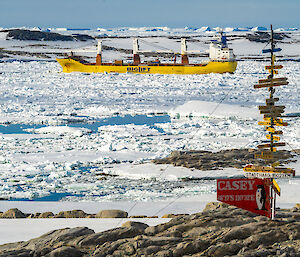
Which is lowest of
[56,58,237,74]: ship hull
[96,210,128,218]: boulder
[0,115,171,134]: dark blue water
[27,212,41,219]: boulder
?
[27,212,41,219]: boulder

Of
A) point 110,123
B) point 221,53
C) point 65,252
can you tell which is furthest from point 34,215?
point 221,53

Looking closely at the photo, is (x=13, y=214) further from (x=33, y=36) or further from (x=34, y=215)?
(x=33, y=36)

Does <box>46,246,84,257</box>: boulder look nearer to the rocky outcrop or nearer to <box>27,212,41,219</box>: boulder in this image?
<box>27,212,41,219</box>: boulder

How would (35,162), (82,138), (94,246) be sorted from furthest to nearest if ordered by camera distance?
(82,138) < (35,162) < (94,246)

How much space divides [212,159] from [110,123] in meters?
6.78

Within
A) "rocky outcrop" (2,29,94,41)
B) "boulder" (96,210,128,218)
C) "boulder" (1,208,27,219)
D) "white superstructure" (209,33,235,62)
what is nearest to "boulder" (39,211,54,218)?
"boulder" (1,208,27,219)

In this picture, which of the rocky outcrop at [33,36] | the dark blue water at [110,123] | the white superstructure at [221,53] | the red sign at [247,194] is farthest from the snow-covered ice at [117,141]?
the rocky outcrop at [33,36]

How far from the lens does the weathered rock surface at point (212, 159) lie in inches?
429

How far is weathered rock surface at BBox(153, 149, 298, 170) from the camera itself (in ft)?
35.8

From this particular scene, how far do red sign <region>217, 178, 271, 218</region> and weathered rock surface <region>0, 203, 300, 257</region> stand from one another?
0.57 feet

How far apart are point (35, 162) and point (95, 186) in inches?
93.7

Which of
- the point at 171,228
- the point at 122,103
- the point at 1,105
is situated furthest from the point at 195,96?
the point at 171,228

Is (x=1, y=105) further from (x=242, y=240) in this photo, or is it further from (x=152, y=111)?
(x=242, y=240)

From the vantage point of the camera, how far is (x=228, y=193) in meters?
4.80
